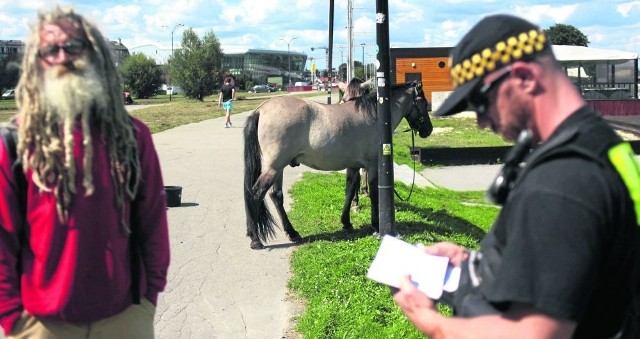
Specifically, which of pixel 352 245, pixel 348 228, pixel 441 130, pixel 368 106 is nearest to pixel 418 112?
pixel 368 106

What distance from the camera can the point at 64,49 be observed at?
265 centimetres

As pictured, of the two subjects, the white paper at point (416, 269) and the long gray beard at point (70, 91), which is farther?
the long gray beard at point (70, 91)

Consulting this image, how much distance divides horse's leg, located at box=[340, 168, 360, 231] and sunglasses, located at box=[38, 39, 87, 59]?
5955mm

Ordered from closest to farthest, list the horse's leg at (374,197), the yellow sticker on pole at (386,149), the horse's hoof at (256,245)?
the yellow sticker on pole at (386,149) → the horse's hoof at (256,245) → the horse's leg at (374,197)

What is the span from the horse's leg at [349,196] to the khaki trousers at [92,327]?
5.66 meters

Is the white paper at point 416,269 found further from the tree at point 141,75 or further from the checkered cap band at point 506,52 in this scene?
the tree at point 141,75

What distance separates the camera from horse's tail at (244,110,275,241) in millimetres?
7867

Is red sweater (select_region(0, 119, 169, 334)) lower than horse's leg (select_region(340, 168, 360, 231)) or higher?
higher

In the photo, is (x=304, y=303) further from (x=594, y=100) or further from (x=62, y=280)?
(x=594, y=100)

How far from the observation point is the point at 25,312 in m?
2.64

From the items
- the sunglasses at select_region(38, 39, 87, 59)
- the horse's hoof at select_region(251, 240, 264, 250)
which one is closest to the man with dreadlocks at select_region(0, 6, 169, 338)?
the sunglasses at select_region(38, 39, 87, 59)

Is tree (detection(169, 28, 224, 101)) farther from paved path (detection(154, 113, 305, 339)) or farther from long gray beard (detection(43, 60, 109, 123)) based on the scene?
long gray beard (detection(43, 60, 109, 123))

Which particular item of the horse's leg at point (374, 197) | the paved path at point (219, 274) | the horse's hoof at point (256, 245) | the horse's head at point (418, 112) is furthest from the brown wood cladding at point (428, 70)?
the horse's hoof at point (256, 245)

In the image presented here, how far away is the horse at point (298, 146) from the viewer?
787 cm
